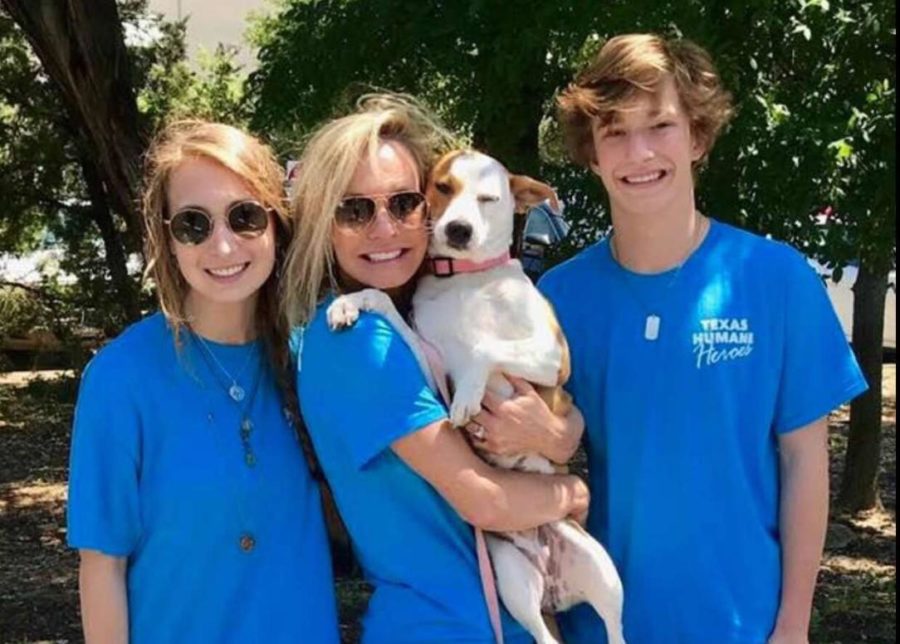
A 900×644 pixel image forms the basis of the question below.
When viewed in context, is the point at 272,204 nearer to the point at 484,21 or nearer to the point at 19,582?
the point at 484,21

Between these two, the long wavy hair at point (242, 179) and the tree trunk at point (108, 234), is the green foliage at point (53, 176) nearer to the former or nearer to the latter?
the tree trunk at point (108, 234)

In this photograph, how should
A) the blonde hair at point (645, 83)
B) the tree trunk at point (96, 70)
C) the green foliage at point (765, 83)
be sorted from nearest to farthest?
the blonde hair at point (645, 83) < the green foliage at point (765, 83) < the tree trunk at point (96, 70)

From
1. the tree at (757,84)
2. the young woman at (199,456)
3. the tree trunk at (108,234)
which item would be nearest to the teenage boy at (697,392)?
the young woman at (199,456)

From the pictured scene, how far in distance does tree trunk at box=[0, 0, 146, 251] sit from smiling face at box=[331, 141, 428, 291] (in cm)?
386

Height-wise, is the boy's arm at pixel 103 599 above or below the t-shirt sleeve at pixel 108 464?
below

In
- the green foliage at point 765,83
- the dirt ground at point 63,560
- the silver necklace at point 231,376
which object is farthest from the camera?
the dirt ground at point 63,560

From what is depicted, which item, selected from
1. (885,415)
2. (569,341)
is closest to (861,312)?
(885,415)

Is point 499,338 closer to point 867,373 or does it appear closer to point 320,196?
point 320,196

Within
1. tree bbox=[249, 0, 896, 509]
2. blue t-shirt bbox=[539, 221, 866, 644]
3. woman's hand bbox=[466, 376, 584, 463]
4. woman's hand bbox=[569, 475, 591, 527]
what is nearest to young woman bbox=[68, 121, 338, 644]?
woman's hand bbox=[466, 376, 584, 463]

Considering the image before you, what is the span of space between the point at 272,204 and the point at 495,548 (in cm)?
86

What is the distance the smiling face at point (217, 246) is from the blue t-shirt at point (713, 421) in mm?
776

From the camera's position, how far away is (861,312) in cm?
852

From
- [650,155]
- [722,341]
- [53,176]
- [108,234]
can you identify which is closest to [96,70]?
[650,155]

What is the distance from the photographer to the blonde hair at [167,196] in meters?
2.60
